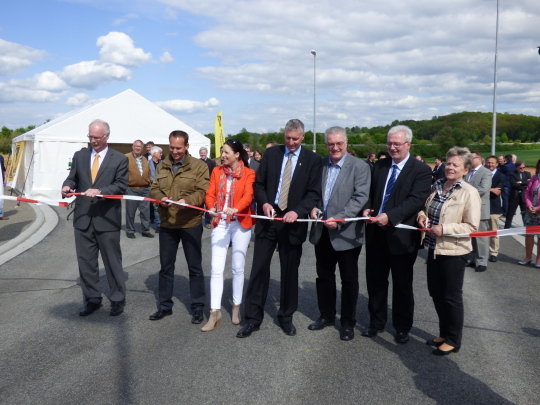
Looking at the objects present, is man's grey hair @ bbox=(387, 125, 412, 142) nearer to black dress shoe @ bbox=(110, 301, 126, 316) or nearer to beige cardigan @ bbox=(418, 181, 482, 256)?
beige cardigan @ bbox=(418, 181, 482, 256)

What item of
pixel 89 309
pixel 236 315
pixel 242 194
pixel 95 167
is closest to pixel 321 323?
pixel 236 315

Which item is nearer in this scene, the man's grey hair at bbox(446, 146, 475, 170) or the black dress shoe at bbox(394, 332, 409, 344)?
the man's grey hair at bbox(446, 146, 475, 170)

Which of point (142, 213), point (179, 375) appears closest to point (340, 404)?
point (179, 375)

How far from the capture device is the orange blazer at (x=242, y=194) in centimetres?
512

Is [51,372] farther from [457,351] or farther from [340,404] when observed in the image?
[457,351]

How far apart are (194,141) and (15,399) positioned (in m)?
17.0

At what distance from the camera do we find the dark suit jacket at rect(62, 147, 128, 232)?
550 cm

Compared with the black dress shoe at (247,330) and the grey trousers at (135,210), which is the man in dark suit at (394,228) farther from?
the grey trousers at (135,210)

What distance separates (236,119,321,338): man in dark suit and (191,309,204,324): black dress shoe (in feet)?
1.87

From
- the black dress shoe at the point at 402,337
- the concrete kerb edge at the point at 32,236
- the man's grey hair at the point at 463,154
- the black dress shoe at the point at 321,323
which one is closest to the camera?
the man's grey hair at the point at 463,154

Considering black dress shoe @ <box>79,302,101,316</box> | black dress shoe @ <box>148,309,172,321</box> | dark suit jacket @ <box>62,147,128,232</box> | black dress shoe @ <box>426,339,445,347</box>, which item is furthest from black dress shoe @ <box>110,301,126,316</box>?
black dress shoe @ <box>426,339,445,347</box>

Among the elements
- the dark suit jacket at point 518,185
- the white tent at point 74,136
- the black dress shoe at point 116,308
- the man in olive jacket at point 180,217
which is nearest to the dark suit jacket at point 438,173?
the dark suit jacket at point 518,185

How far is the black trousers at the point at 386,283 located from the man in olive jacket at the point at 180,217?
6.10ft

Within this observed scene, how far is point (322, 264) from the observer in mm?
5230
